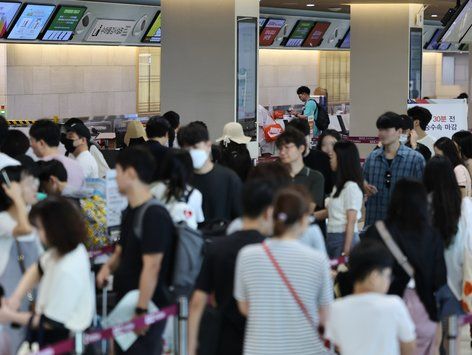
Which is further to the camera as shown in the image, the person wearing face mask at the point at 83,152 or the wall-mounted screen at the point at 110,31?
the wall-mounted screen at the point at 110,31

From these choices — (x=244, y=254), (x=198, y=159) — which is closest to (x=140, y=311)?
(x=244, y=254)

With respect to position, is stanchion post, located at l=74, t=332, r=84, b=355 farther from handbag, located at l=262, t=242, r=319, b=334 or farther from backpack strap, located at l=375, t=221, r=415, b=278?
backpack strap, located at l=375, t=221, r=415, b=278

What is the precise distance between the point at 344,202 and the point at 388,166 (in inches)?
69.9

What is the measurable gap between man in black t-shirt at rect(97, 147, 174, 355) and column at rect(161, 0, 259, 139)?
9.62m

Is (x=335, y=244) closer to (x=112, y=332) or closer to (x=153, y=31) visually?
(x=112, y=332)

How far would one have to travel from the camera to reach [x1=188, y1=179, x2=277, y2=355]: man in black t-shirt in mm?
5387

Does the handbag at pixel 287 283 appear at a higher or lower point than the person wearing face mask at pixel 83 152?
lower

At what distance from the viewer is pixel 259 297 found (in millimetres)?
5145

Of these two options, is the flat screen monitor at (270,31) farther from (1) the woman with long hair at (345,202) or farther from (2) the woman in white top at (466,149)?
(1) the woman with long hair at (345,202)

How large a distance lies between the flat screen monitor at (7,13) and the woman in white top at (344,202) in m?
11.1

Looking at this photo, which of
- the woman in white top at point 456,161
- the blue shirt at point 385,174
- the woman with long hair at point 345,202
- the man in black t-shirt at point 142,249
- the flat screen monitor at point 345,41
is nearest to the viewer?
the man in black t-shirt at point 142,249

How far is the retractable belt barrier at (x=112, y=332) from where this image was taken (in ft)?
18.0


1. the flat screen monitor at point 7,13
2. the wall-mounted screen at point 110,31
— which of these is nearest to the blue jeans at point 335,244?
the flat screen monitor at point 7,13

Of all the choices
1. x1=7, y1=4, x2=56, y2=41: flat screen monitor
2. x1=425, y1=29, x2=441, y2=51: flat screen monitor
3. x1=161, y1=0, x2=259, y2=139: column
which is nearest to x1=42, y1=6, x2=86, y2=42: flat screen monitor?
x1=7, y1=4, x2=56, y2=41: flat screen monitor
